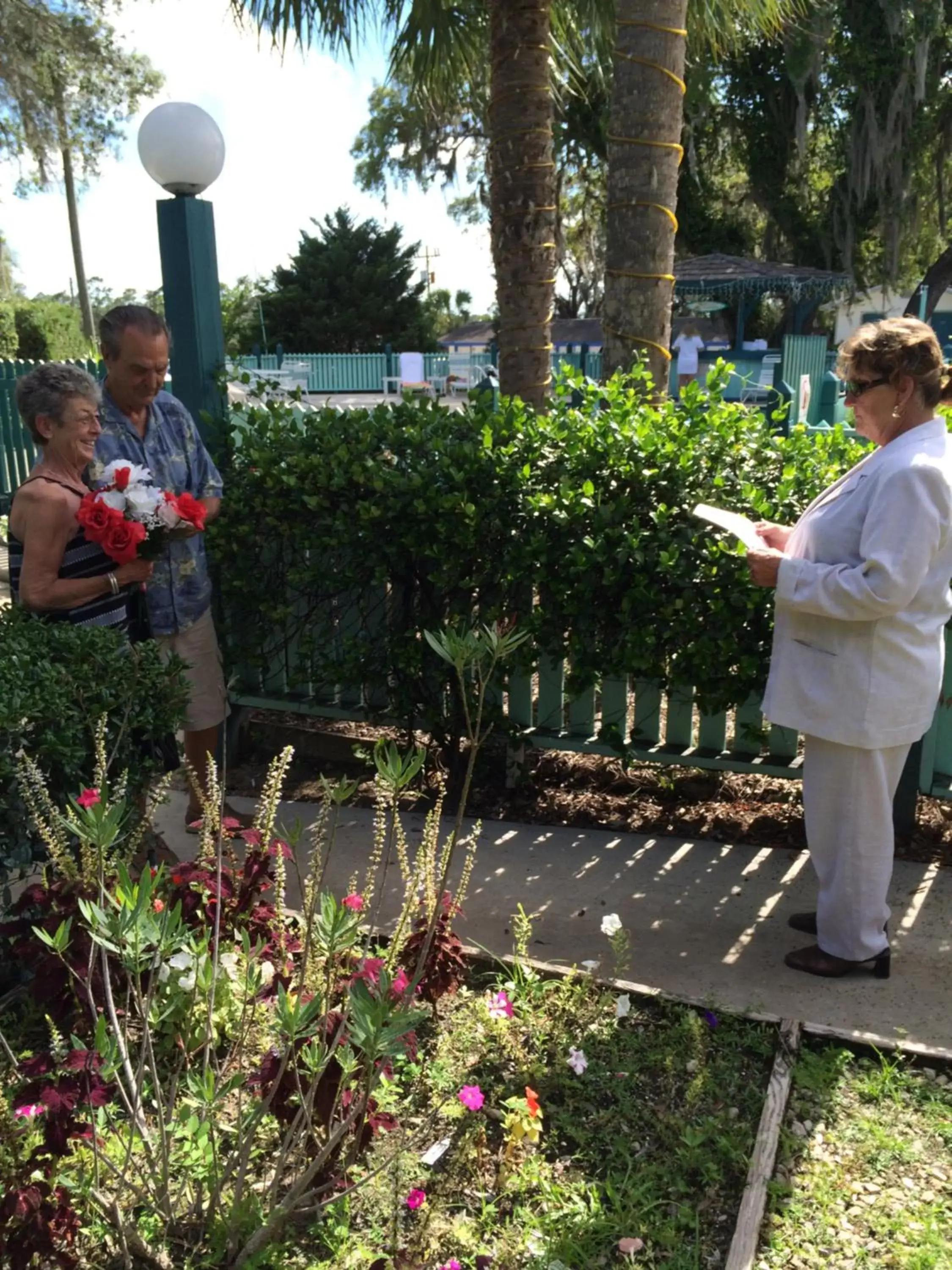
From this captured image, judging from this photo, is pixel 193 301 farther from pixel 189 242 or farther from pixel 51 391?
pixel 51 391

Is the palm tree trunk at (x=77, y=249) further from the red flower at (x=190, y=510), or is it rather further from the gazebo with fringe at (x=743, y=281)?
the red flower at (x=190, y=510)

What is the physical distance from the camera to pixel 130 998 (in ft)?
8.32

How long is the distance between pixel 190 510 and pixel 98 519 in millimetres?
360

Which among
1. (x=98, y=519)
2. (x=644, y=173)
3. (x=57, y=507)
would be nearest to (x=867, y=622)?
(x=98, y=519)

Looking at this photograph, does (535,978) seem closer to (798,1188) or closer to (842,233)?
(798,1188)

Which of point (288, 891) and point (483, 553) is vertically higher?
point (483, 553)

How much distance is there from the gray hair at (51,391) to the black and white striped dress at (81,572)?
0.64ft

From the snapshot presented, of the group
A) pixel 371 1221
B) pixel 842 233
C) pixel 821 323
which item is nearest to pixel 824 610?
pixel 371 1221

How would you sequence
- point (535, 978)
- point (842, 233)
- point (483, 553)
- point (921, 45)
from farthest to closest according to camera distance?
1. point (842, 233)
2. point (921, 45)
3. point (483, 553)
4. point (535, 978)

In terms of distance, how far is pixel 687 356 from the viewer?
16.4 m

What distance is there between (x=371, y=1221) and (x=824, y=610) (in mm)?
1807

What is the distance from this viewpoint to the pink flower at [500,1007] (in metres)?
2.54

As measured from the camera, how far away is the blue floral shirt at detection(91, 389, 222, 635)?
3.62 meters

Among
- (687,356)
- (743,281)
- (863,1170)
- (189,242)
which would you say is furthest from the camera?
(743,281)
